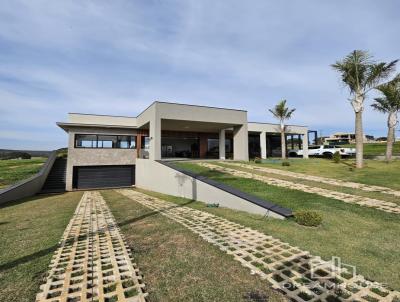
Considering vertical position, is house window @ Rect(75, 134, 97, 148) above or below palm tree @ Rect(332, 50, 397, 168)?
below

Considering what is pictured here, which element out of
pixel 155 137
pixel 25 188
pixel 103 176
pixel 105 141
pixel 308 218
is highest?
pixel 105 141

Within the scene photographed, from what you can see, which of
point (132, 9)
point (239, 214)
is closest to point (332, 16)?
point (132, 9)

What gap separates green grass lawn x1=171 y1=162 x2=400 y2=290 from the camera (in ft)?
12.8

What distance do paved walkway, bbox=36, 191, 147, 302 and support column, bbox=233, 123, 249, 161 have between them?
52.9 ft

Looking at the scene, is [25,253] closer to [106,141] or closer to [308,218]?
[308,218]

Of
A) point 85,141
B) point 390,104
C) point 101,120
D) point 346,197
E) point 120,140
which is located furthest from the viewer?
point 120,140

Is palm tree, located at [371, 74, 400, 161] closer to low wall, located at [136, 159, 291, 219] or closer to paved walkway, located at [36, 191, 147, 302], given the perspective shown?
low wall, located at [136, 159, 291, 219]

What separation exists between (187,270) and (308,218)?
13.1 feet

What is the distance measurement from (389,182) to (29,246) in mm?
15170

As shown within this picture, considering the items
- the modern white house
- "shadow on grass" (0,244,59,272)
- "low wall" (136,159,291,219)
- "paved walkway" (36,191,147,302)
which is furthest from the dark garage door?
"shadow on grass" (0,244,59,272)

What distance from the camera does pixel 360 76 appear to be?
52.2ft

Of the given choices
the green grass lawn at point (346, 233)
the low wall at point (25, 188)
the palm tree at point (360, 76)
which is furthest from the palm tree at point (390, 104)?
the low wall at point (25, 188)

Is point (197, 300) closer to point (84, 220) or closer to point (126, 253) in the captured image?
point (126, 253)

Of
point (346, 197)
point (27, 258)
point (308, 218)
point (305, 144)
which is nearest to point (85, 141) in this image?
point (27, 258)
